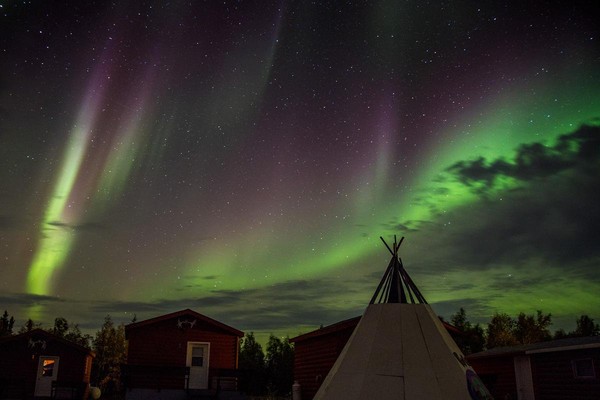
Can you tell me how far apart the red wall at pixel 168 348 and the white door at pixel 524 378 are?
13629mm

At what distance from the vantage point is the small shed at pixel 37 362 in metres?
25.5

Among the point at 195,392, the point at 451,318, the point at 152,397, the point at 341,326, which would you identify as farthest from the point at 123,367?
the point at 451,318

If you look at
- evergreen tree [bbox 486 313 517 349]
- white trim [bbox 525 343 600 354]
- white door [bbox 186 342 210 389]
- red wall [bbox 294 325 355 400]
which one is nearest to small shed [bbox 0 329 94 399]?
white door [bbox 186 342 210 389]

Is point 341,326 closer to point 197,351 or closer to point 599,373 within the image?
point 197,351

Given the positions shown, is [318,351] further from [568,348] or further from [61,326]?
[61,326]

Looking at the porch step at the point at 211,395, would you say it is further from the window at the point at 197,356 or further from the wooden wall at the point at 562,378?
the wooden wall at the point at 562,378

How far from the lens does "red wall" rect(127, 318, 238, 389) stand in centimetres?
2197

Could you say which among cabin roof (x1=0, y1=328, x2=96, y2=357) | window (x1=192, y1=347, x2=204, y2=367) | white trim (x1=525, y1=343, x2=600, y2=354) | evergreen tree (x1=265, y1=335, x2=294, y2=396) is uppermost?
cabin roof (x1=0, y1=328, x2=96, y2=357)

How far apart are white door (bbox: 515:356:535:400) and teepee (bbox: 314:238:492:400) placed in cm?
1313

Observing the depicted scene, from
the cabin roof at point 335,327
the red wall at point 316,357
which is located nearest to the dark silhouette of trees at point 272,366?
the red wall at point 316,357

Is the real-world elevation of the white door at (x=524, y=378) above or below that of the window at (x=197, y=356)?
below

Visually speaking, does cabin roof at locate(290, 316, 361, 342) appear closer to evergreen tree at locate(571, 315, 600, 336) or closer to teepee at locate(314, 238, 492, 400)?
teepee at locate(314, 238, 492, 400)

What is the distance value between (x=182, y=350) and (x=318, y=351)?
6.36m

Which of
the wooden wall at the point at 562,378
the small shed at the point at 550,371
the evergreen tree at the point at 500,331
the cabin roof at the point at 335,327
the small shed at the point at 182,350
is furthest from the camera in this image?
the evergreen tree at the point at 500,331
